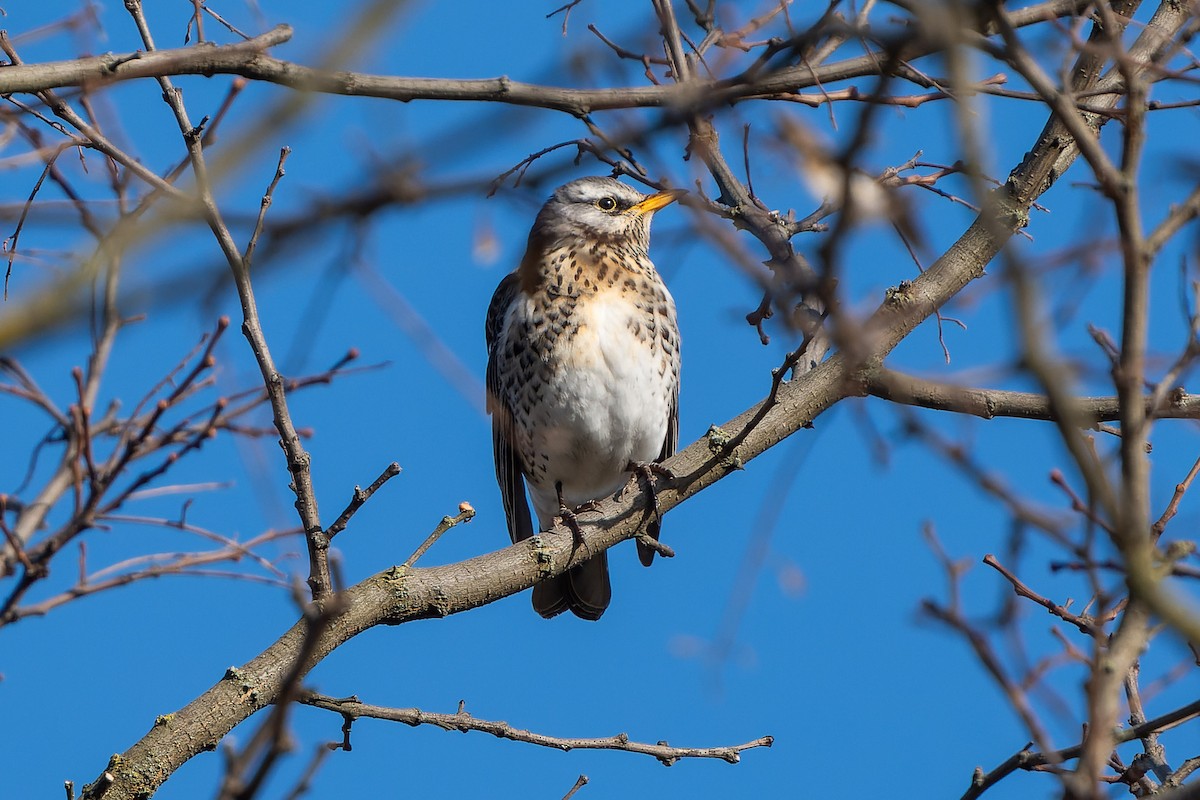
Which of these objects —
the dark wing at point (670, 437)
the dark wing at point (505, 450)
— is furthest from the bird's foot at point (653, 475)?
the dark wing at point (505, 450)

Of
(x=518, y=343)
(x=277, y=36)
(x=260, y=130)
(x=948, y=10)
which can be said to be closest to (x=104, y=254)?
(x=260, y=130)

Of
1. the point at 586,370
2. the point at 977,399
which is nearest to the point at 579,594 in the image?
the point at 586,370

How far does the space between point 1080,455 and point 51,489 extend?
3.65 meters

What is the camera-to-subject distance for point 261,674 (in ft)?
12.9

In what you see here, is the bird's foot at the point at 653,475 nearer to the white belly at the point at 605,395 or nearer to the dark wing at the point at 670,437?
the white belly at the point at 605,395

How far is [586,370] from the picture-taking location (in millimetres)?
6406

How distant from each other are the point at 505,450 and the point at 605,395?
0.98 m

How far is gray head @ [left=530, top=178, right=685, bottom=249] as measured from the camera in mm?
7004

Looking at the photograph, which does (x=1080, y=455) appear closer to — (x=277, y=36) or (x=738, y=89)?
(x=738, y=89)

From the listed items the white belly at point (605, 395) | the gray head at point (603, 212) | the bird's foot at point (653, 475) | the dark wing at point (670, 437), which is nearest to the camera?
the bird's foot at point (653, 475)

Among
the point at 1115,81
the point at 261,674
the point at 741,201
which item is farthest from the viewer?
the point at 741,201

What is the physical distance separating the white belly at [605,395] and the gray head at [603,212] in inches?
25.3

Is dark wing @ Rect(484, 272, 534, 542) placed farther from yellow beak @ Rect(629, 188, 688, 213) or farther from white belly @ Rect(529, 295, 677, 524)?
yellow beak @ Rect(629, 188, 688, 213)

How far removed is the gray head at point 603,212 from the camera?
23.0 ft
